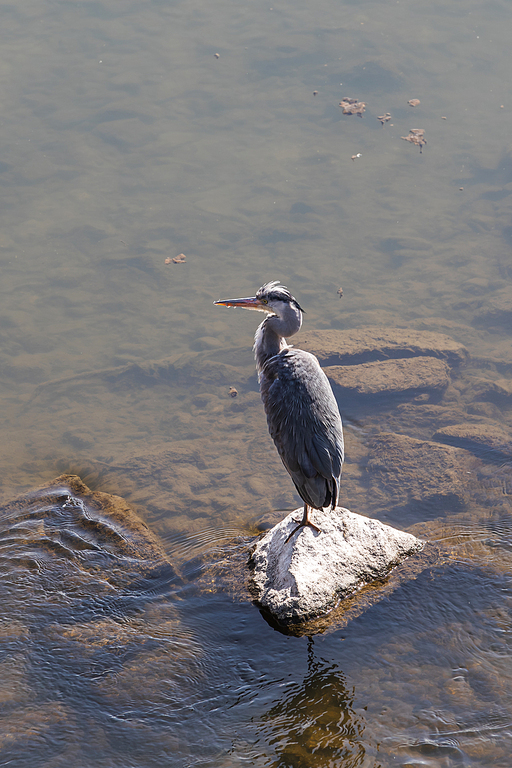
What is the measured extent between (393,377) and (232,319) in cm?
269

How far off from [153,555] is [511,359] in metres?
5.97

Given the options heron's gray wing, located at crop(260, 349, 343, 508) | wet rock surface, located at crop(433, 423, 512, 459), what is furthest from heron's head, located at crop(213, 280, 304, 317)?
wet rock surface, located at crop(433, 423, 512, 459)

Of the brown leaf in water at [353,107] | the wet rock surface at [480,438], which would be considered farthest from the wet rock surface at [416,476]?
the brown leaf in water at [353,107]

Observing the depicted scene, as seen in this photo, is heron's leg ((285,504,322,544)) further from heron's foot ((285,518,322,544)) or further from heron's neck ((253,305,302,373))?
heron's neck ((253,305,302,373))

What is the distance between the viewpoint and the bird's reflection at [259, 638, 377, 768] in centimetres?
296

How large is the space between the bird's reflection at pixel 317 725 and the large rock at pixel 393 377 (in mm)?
4021

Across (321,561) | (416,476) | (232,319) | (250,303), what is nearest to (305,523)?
(321,561)

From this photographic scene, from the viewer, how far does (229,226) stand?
983cm

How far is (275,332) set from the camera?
4.71m

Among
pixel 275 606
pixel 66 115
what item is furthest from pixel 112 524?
pixel 66 115

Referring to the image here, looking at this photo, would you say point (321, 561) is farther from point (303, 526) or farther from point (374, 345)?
point (374, 345)

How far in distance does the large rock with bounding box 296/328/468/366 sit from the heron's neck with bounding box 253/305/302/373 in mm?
2611

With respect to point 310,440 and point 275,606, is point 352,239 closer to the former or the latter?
point 310,440

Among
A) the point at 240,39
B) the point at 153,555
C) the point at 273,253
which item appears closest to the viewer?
the point at 153,555
